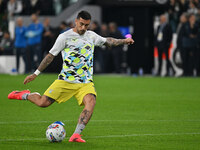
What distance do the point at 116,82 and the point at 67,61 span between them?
602 inches

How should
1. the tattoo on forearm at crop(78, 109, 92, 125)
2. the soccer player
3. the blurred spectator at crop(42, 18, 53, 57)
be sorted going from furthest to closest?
the blurred spectator at crop(42, 18, 53, 57), the soccer player, the tattoo on forearm at crop(78, 109, 92, 125)

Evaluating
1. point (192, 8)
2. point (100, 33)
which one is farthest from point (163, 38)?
point (100, 33)

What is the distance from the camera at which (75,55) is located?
10398 millimetres

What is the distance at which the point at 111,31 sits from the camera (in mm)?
29438

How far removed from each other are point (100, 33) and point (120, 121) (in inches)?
660

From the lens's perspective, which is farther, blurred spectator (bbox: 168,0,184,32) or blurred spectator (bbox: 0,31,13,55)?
blurred spectator (bbox: 0,31,13,55)

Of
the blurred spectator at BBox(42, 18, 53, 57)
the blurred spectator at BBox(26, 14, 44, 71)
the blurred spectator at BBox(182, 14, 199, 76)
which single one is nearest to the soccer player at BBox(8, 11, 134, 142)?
the blurred spectator at BBox(182, 14, 199, 76)

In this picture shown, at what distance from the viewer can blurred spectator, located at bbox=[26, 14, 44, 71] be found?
96.3 ft

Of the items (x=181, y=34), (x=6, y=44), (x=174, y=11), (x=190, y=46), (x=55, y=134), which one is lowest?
(x=6, y=44)

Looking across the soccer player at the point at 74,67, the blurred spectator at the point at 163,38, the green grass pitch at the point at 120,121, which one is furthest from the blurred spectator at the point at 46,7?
the soccer player at the point at 74,67

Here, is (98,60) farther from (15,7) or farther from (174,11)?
(15,7)

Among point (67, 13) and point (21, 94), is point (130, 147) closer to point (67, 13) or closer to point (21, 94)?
point (21, 94)

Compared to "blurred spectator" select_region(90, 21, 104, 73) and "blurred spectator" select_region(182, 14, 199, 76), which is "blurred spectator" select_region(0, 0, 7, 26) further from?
"blurred spectator" select_region(182, 14, 199, 76)

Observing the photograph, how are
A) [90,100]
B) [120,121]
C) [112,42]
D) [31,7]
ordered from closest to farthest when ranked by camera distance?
[90,100]
[112,42]
[120,121]
[31,7]
